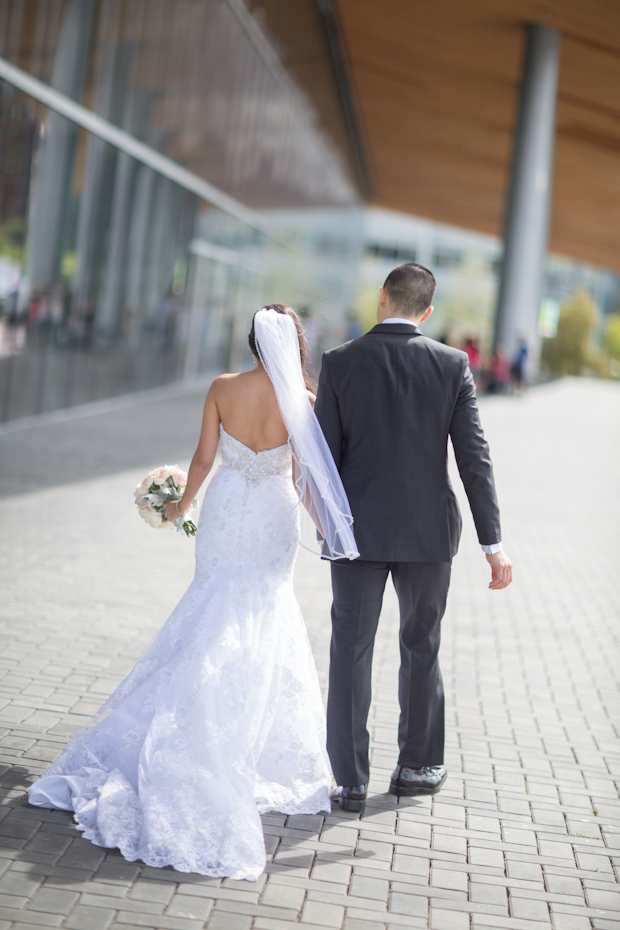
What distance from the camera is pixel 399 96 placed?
31.8 metres

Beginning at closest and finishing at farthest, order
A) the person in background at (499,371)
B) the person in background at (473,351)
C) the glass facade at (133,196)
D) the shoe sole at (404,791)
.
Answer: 1. the shoe sole at (404,791)
2. the glass facade at (133,196)
3. the person in background at (499,371)
4. the person in background at (473,351)

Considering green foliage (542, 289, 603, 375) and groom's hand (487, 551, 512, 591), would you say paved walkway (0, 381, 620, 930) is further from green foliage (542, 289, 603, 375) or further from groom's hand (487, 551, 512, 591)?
green foliage (542, 289, 603, 375)

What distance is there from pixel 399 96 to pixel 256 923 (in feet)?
105

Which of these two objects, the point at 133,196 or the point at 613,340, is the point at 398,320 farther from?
the point at 613,340

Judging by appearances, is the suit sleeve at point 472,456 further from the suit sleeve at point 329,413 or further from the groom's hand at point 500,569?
the suit sleeve at point 329,413

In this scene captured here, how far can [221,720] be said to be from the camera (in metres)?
3.40

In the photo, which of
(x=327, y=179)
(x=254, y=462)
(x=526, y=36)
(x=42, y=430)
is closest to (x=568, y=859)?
(x=254, y=462)

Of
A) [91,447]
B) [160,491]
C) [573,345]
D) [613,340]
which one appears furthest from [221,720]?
[613,340]

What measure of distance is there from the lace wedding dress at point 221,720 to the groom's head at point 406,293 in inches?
26.2

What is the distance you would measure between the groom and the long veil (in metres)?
0.09

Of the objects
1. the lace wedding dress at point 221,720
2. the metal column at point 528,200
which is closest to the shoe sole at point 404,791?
the lace wedding dress at point 221,720

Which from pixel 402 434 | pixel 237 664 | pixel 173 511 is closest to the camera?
pixel 237 664

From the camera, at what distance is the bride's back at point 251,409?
3654mm

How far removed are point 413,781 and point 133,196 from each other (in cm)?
1377
